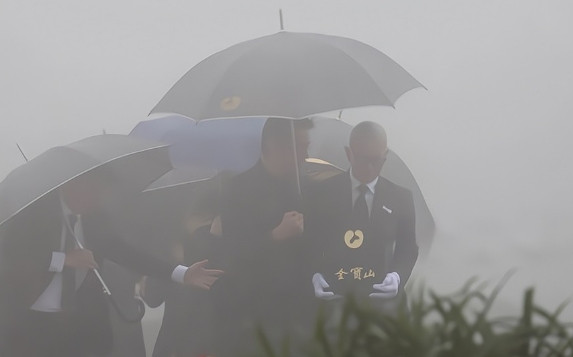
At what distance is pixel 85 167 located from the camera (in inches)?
98.9

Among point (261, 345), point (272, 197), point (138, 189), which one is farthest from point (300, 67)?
point (261, 345)

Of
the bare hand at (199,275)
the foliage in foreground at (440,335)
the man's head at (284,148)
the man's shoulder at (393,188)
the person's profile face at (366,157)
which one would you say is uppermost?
the foliage in foreground at (440,335)

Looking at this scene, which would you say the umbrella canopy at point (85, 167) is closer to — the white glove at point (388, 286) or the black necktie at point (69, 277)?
the black necktie at point (69, 277)

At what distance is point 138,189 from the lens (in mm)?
2541

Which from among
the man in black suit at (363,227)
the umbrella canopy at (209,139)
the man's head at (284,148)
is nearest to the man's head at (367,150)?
the man in black suit at (363,227)

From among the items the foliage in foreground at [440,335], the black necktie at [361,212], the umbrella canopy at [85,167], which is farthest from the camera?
the black necktie at [361,212]

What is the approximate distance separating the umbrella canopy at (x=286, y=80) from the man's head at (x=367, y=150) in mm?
77

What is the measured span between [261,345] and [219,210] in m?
1.98

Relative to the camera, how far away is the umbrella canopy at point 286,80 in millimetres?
2521

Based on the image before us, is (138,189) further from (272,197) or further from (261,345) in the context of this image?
(261,345)

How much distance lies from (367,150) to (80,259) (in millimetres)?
863

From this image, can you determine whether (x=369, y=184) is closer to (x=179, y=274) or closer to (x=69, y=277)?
(x=179, y=274)

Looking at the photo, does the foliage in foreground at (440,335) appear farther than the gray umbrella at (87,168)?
No

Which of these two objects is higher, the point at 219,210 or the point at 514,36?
the point at 514,36
